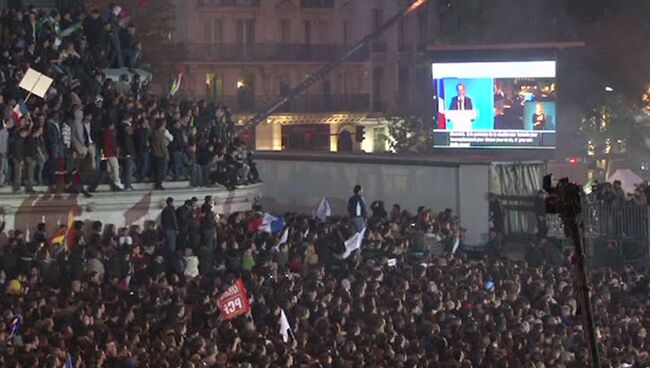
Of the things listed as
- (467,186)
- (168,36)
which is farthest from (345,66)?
(467,186)

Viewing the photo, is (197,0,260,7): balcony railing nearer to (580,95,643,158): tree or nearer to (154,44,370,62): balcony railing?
(154,44,370,62): balcony railing

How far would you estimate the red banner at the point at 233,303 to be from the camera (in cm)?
2336

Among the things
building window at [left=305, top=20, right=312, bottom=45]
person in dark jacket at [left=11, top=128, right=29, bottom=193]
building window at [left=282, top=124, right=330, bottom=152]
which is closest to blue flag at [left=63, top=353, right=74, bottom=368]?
person in dark jacket at [left=11, top=128, right=29, bottom=193]

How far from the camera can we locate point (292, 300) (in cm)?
2455

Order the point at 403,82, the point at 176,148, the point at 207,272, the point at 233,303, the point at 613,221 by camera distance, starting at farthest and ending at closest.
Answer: the point at 403,82 < the point at 613,221 < the point at 176,148 < the point at 207,272 < the point at 233,303

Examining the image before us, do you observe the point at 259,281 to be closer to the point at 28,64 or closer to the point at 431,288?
the point at 431,288

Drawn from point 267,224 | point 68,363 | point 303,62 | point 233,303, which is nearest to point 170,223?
point 267,224

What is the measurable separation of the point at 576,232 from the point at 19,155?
1782cm

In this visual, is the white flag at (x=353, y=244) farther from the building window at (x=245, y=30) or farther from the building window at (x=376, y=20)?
the building window at (x=376, y=20)

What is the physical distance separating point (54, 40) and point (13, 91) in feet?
5.79

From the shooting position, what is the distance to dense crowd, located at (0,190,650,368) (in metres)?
20.8

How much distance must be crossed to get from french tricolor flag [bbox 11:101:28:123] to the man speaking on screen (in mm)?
17891

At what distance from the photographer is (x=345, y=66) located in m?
76.1

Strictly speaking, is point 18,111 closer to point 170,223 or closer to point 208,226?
point 170,223
